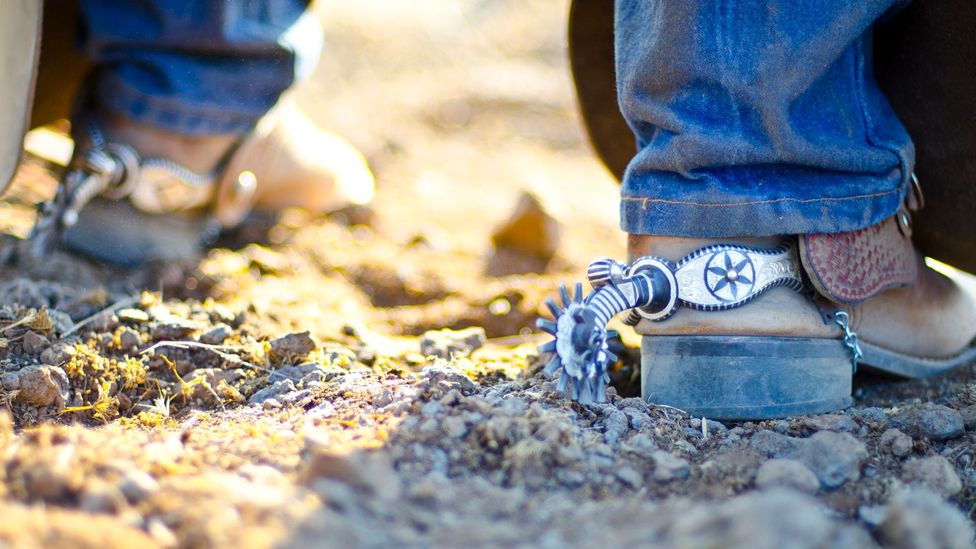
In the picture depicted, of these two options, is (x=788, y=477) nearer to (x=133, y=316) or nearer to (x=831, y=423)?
(x=831, y=423)

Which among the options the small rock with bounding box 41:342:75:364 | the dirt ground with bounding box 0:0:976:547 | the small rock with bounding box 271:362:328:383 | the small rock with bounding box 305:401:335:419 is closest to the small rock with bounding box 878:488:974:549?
the dirt ground with bounding box 0:0:976:547

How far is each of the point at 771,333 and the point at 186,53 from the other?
48.7 inches

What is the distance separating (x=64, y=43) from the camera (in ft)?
6.26

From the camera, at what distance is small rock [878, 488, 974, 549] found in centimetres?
78

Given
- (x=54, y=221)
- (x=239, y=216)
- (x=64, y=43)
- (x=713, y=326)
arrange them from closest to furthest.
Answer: (x=713, y=326)
(x=54, y=221)
(x=64, y=43)
(x=239, y=216)

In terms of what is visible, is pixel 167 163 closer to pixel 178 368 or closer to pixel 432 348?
pixel 178 368

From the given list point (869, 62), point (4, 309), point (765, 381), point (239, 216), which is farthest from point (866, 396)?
point (239, 216)

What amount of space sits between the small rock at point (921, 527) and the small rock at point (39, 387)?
3.31ft

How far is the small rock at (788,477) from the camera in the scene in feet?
3.11

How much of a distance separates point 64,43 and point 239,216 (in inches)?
21.2

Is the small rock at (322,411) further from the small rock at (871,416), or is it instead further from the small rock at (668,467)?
the small rock at (871,416)

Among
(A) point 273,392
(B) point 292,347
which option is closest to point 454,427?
(A) point 273,392

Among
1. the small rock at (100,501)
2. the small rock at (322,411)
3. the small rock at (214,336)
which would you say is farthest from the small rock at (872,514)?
the small rock at (214,336)

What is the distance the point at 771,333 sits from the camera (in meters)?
1.19
